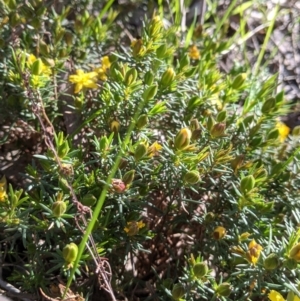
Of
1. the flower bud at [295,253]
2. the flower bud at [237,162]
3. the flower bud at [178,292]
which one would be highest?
the flower bud at [237,162]

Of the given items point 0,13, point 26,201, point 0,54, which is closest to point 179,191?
point 26,201

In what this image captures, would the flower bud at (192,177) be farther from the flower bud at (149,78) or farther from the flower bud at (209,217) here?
the flower bud at (149,78)

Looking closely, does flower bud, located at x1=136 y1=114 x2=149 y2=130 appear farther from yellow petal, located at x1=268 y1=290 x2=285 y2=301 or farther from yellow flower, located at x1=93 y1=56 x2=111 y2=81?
yellow petal, located at x1=268 y1=290 x2=285 y2=301

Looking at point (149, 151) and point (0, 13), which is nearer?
point (149, 151)

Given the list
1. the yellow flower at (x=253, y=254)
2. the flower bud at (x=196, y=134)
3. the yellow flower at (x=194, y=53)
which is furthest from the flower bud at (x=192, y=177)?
the yellow flower at (x=194, y=53)

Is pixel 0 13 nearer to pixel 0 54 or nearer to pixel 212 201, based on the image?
pixel 0 54
